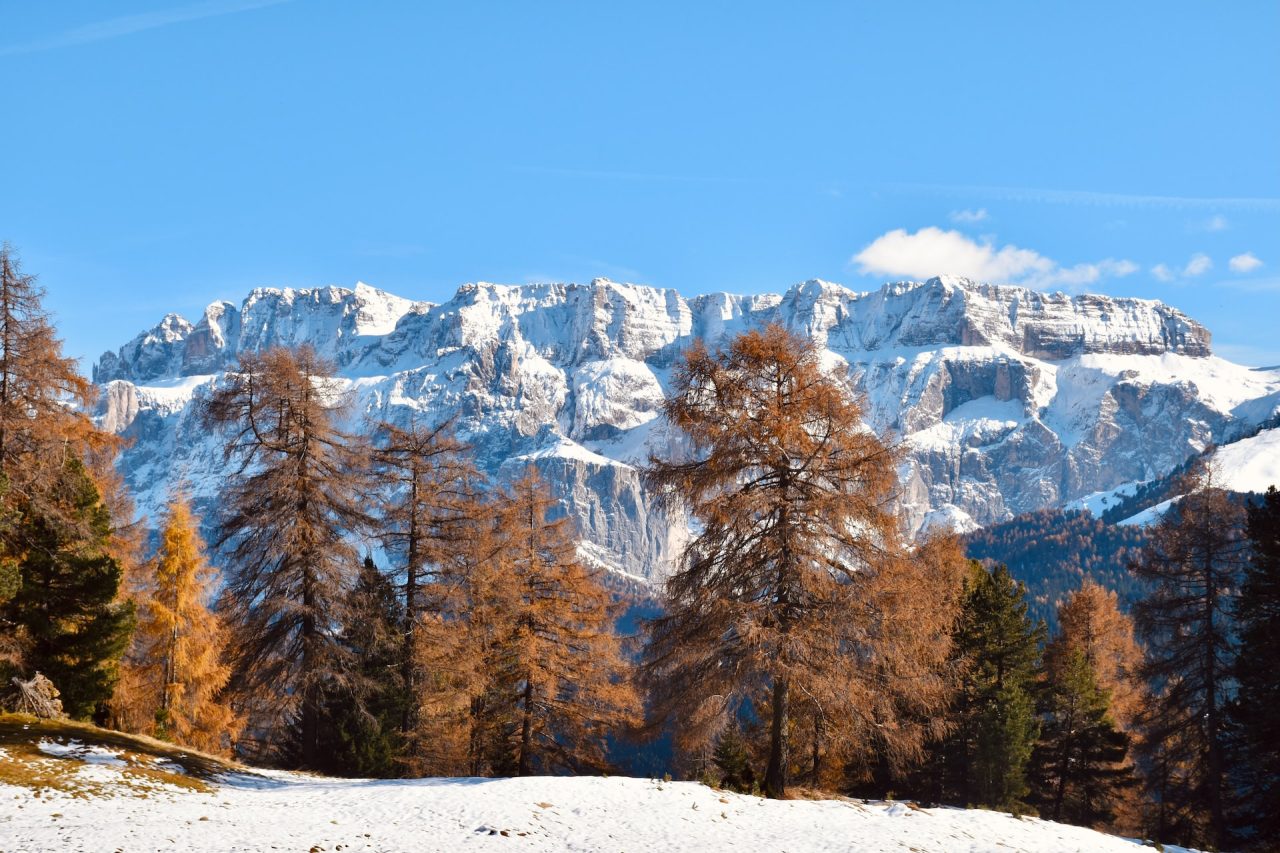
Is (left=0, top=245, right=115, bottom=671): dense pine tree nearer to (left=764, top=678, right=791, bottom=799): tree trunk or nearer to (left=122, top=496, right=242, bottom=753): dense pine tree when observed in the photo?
(left=122, top=496, right=242, bottom=753): dense pine tree

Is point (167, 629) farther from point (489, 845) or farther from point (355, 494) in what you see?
point (489, 845)

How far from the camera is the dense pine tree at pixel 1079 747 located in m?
34.5

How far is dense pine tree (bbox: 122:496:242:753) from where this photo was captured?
99.5 feet

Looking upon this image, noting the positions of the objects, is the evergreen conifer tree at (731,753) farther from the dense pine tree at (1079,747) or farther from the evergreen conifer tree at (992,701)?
the dense pine tree at (1079,747)

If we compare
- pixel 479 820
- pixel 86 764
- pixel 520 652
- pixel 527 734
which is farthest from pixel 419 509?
pixel 479 820

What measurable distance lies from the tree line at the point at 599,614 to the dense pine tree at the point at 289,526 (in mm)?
83

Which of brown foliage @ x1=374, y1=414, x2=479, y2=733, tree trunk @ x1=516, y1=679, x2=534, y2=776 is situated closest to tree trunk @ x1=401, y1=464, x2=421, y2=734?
brown foliage @ x1=374, y1=414, x2=479, y2=733

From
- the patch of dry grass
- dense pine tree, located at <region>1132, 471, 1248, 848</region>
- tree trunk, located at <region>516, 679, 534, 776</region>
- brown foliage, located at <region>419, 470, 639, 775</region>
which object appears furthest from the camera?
dense pine tree, located at <region>1132, 471, 1248, 848</region>

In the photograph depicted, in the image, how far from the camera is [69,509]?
2086cm

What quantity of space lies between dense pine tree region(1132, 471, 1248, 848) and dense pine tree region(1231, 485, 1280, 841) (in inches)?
28.7

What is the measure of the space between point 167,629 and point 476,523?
12.0 metres

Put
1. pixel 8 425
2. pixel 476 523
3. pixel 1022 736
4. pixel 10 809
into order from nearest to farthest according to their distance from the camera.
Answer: pixel 10 809
pixel 8 425
pixel 476 523
pixel 1022 736

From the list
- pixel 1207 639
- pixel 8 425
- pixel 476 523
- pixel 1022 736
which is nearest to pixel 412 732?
pixel 476 523

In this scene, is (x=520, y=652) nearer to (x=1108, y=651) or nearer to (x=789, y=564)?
(x=789, y=564)
